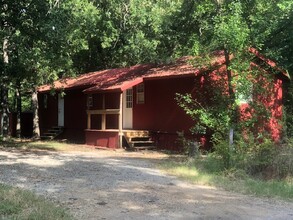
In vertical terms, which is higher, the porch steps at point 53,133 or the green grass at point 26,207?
the porch steps at point 53,133

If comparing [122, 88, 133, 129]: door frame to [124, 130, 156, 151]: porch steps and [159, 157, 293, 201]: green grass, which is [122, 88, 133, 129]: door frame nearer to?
[124, 130, 156, 151]: porch steps

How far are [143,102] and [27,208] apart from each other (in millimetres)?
13038

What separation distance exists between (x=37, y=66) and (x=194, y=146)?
924 cm

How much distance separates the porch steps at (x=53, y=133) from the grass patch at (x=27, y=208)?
1643cm

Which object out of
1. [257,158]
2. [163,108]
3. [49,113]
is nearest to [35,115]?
[49,113]

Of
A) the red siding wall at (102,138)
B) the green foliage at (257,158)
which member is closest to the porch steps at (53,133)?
the red siding wall at (102,138)

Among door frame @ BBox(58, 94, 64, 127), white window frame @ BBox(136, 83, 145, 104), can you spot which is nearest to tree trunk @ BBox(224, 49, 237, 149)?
white window frame @ BBox(136, 83, 145, 104)

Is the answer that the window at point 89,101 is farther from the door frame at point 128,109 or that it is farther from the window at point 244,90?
the window at point 244,90

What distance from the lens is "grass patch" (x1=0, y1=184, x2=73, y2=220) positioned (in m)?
6.43

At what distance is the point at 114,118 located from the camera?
2106 centimetres

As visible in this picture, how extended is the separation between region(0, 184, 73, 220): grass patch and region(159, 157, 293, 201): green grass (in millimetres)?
4055

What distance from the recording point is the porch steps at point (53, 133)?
954 inches

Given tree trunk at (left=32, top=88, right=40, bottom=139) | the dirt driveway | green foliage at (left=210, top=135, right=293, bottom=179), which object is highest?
tree trunk at (left=32, top=88, right=40, bottom=139)

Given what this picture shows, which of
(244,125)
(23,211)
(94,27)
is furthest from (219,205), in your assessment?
(94,27)
